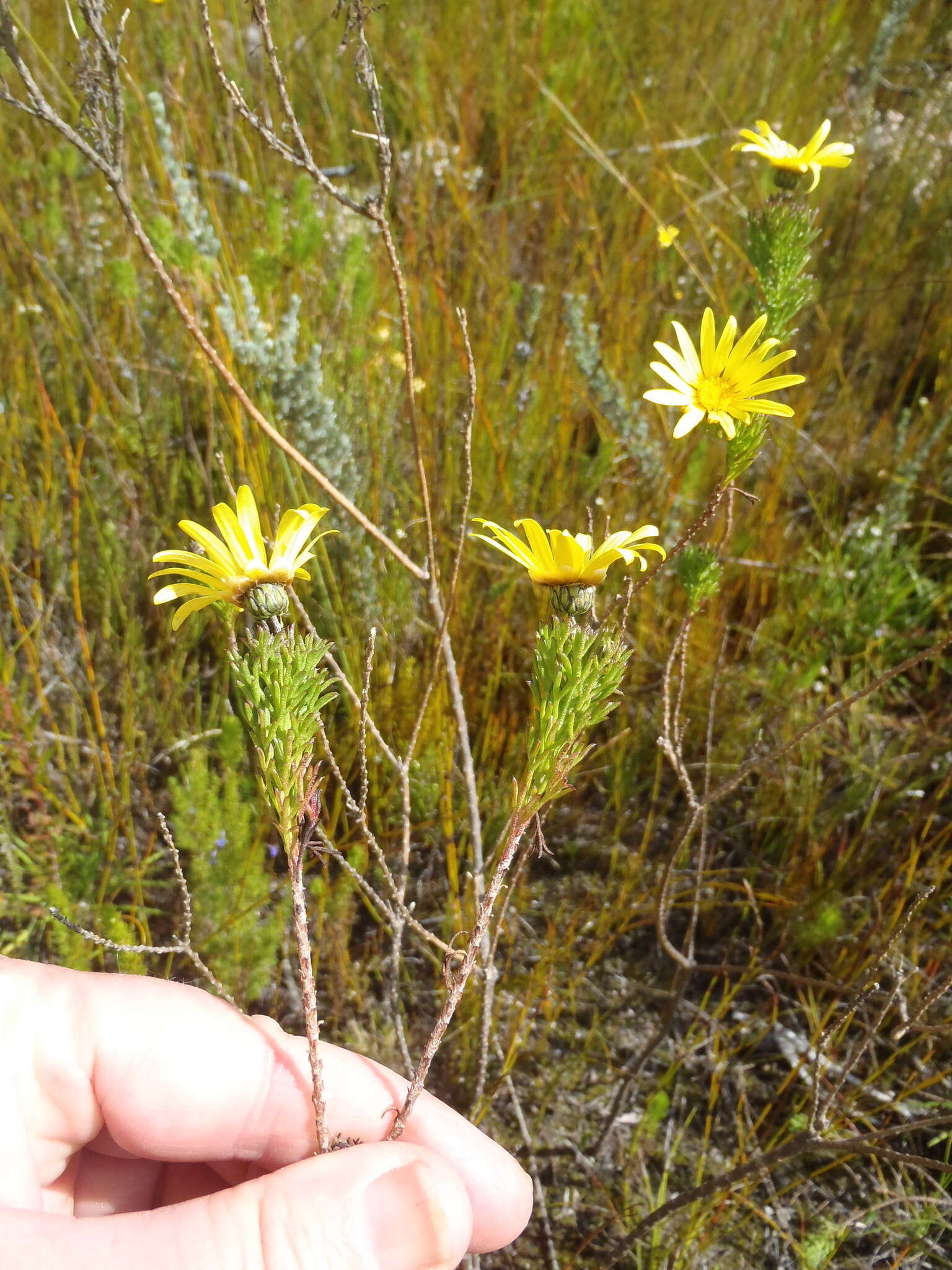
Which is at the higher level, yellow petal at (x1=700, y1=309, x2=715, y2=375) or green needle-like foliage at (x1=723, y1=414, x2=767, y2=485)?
yellow petal at (x1=700, y1=309, x2=715, y2=375)

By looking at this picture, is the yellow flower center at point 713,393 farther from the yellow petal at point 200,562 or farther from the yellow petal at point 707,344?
the yellow petal at point 200,562

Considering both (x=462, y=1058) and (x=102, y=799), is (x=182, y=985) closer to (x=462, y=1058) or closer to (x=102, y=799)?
(x=462, y=1058)

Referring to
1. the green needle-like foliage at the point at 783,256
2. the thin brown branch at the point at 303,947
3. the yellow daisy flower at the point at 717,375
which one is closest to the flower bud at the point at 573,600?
the yellow daisy flower at the point at 717,375

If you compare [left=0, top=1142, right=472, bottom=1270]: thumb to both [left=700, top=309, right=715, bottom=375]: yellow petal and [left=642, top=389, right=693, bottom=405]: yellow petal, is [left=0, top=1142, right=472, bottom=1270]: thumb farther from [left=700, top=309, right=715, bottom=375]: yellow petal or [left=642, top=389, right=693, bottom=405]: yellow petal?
[left=700, top=309, right=715, bottom=375]: yellow petal

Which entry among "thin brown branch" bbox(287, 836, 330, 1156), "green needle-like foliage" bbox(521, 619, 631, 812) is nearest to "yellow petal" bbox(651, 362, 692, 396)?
"green needle-like foliage" bbox(521, 619, 631, 812)

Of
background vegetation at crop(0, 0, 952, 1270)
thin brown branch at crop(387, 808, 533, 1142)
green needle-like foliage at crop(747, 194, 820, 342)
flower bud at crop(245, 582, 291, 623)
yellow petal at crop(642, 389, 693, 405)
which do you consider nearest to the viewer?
thin brown branch at crop(387, 808, 533, 1142)
